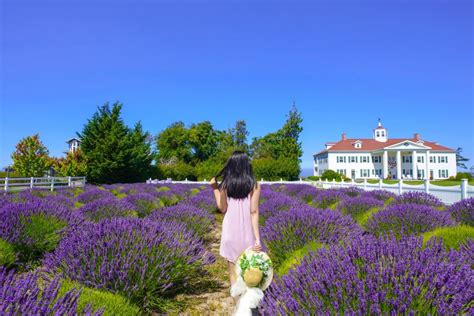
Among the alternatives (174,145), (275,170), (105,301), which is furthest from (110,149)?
(105,301)

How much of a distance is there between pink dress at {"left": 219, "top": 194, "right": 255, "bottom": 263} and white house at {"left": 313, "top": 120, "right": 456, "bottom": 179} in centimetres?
5662

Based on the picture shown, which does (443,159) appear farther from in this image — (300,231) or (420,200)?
(300,231)

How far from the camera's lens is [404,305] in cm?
158

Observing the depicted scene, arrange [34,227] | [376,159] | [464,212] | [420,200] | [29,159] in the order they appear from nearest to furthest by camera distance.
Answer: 1. [34,227]
2. [464,212]
3. [420,200]
4. [29,159]
5. [376,159]

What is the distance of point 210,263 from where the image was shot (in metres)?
4.23

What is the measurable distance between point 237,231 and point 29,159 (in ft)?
91.4

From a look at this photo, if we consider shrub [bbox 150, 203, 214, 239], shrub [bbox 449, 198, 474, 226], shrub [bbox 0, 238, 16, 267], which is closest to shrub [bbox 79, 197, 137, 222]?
shrub [bbox 150, 203, 214, 239]

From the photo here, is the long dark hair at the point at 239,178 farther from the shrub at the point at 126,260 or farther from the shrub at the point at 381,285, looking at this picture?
the shrub at the point at 381,285

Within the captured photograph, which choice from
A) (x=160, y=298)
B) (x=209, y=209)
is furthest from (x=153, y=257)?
(x=209, y=209)

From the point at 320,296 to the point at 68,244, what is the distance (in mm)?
2670

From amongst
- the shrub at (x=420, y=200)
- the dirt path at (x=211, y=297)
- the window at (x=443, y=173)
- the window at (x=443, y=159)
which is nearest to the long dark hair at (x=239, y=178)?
the dirt path at (x=211, y=297)

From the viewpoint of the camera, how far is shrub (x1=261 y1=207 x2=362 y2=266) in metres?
A: 4.46

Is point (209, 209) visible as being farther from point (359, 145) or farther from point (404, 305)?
point (359, 145)

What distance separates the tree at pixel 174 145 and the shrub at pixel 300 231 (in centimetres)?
5172
